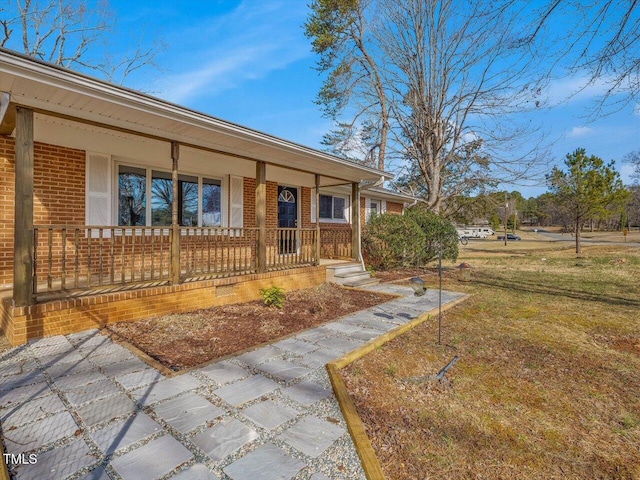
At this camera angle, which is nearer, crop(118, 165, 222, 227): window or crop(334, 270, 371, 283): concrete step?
crop(118, 165, 222, 227): window

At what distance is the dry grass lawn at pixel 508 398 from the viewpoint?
2.21m

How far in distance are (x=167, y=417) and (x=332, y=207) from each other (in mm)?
10073

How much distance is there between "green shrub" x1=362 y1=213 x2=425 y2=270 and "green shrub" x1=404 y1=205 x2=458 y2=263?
0.78m

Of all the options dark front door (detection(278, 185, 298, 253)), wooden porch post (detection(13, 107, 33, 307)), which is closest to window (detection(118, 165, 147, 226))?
wooden porch post (detection(13, 107, 33, 307))

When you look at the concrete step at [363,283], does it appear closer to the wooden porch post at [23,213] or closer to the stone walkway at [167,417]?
the stone walkway at [167,417]

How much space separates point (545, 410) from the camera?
9.45 ft

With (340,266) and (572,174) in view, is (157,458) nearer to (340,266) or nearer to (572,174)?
(340,266)

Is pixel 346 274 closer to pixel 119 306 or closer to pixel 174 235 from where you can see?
pixel 174 235

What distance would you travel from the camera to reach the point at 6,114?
4.34 meters

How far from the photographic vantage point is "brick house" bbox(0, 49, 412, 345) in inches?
158

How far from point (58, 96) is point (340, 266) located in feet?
21.8

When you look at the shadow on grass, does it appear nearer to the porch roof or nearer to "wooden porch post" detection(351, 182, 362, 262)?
"wooden porch post" detection(351, 182, 362, 262)

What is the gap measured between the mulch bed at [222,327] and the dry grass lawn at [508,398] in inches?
60.0

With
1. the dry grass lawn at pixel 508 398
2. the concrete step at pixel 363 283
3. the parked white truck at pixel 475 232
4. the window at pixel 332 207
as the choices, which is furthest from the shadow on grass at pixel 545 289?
the parked white truck at pixel 475 232
